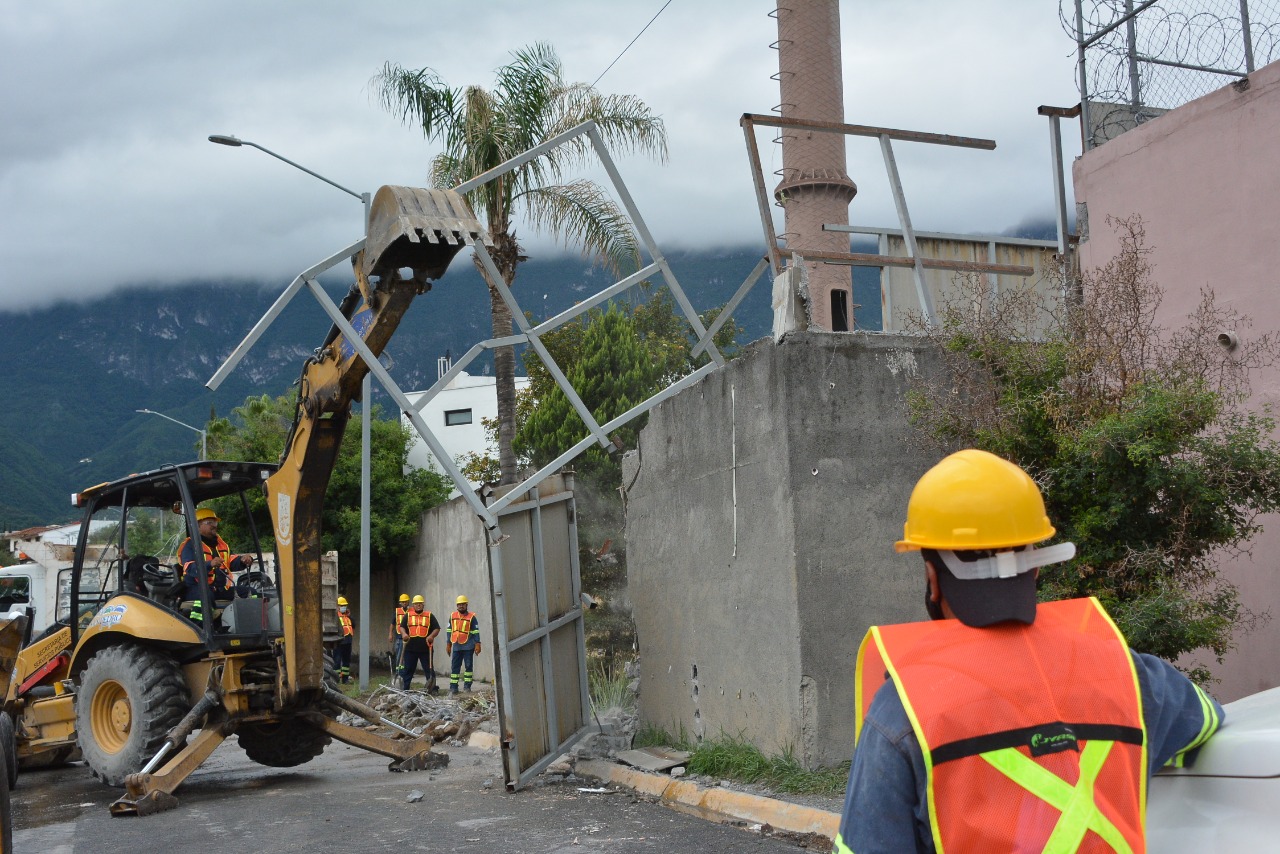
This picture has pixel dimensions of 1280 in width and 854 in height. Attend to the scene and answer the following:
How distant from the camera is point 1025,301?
25.0 feet

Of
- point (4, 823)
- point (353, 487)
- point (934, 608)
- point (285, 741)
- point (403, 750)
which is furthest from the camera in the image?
point (353, 487)

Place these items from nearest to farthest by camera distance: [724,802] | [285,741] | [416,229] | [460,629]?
[724,802] < [416,229] < [285,741] < [460,629]

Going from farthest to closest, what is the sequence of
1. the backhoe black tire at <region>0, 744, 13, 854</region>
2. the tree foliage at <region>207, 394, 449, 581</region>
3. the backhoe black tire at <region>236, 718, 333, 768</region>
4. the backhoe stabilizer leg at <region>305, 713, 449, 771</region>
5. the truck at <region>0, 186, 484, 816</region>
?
the tree foliage at <region>207, 394, 449, 581</region> → the backhoe black tire at <region>236, 718, 333, 768</region> → the backhoe stabilizer leg at <region>305, 713, 449, 771</region> → the truck at <region>0, 186, 484, 816</region> → the backhoe black tire at <region>0, 744, 13, 854</region>

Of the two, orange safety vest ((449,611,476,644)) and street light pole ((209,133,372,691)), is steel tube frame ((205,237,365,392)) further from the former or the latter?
orange safety vest ((449,611,476,644))

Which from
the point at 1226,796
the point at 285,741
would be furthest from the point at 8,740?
the point at 1226,796

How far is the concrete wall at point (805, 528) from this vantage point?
324 inches

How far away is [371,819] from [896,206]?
6.27 meters

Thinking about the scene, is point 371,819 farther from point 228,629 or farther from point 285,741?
point 285,741

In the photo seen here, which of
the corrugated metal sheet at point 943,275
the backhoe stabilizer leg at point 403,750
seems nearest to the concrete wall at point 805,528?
the corrugated metal sheet at point 943,275

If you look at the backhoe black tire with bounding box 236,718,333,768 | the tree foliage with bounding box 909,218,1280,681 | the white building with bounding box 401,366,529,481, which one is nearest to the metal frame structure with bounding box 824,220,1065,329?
the tree foliage with bounding box 909,218,1280,681

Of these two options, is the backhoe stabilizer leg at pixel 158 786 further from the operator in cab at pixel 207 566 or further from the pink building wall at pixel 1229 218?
the pink building wall at pixel 1229 218

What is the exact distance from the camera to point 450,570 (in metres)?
25.4

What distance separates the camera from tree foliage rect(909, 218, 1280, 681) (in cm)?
634

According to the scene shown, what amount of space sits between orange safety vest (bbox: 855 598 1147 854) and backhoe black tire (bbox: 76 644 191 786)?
920 cm
